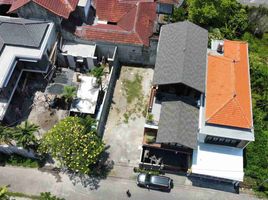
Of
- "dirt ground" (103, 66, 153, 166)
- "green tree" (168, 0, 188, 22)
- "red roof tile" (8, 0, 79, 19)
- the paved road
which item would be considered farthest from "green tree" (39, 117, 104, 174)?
"green tree" (168, 0, 188, 22)

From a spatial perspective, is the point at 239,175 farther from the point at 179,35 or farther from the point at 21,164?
the point at 21,164

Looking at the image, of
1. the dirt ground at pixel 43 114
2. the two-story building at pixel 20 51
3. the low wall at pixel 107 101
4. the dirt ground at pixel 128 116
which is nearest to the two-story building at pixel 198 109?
the dirt ground at pixel 128 116

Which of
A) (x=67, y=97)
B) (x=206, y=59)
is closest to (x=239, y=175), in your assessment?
(x=206, y=59)

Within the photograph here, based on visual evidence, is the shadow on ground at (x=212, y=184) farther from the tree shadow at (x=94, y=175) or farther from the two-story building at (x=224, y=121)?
the tree shadow at (x=94, y=175)

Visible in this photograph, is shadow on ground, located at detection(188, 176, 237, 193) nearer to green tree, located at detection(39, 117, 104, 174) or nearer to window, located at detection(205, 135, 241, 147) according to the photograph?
window, located at detection(205, 135, 241, 147)

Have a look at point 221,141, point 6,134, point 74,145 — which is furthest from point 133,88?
point 6,134

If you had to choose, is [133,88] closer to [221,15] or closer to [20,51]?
[20,51]
